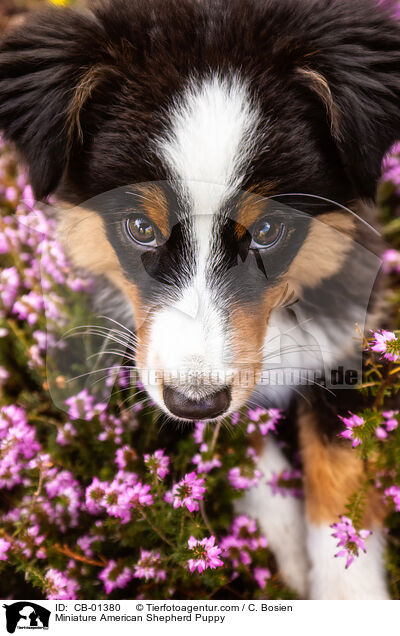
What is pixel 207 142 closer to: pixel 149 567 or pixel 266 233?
pixel 266 233

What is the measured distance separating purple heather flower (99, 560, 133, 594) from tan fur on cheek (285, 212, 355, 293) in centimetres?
114

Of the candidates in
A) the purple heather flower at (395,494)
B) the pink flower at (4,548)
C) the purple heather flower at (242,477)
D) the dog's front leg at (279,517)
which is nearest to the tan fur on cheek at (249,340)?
the purple heather flower at (242,477)

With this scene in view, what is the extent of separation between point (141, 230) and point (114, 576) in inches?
45.7

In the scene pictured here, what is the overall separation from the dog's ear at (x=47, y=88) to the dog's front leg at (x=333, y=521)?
136 centimetres

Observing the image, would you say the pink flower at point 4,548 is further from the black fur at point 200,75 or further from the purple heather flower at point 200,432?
the black fur at point 200,75

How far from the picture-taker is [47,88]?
1.48m

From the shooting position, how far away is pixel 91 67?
4.93 feet

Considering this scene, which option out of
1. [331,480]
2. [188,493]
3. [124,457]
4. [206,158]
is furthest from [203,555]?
[206,158]

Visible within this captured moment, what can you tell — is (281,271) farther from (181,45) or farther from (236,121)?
(181,45)

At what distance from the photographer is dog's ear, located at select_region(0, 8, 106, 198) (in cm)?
148
